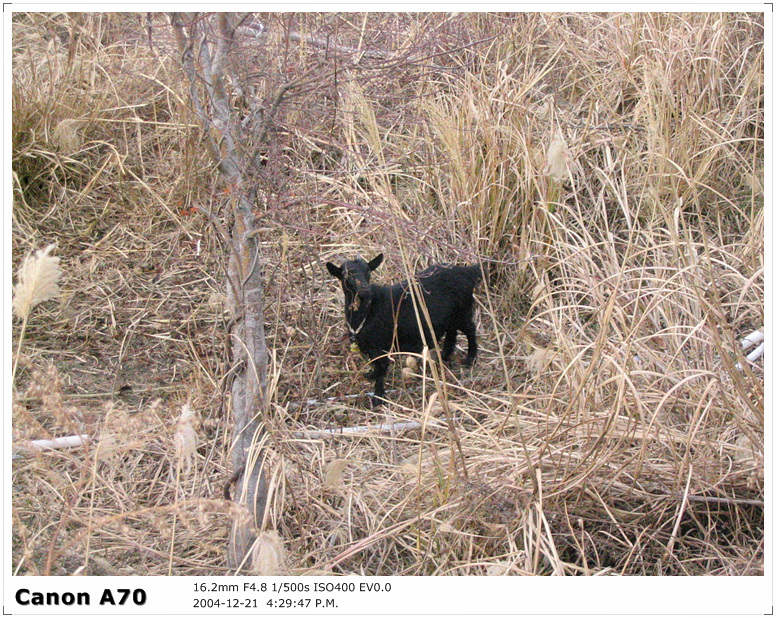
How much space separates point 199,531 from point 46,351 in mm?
1448

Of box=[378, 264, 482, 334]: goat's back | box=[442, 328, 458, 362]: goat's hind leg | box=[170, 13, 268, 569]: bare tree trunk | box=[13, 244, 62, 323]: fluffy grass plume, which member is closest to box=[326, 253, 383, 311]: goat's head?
box=[378, 264, 482, 334]: goat's back

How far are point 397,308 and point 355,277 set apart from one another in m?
0.25

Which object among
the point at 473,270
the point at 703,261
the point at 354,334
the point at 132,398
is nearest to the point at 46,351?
the point at 132,398

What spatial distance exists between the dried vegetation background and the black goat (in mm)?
170

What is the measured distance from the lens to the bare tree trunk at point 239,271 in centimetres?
229

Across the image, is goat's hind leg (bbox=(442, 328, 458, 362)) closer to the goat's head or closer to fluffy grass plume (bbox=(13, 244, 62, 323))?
the goat's head

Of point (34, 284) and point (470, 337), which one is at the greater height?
point (34, 284)

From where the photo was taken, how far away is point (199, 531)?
2559 millimetres

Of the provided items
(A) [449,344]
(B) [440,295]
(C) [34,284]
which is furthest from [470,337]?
(C) [34,284]

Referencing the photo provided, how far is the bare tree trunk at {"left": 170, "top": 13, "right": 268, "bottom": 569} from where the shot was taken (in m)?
2.29

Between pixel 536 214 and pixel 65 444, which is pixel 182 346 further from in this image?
pixel 536 214

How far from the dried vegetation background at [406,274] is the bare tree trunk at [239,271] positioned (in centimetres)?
9

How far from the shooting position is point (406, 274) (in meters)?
2.30

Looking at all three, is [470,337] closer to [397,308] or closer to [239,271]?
[397,308]
